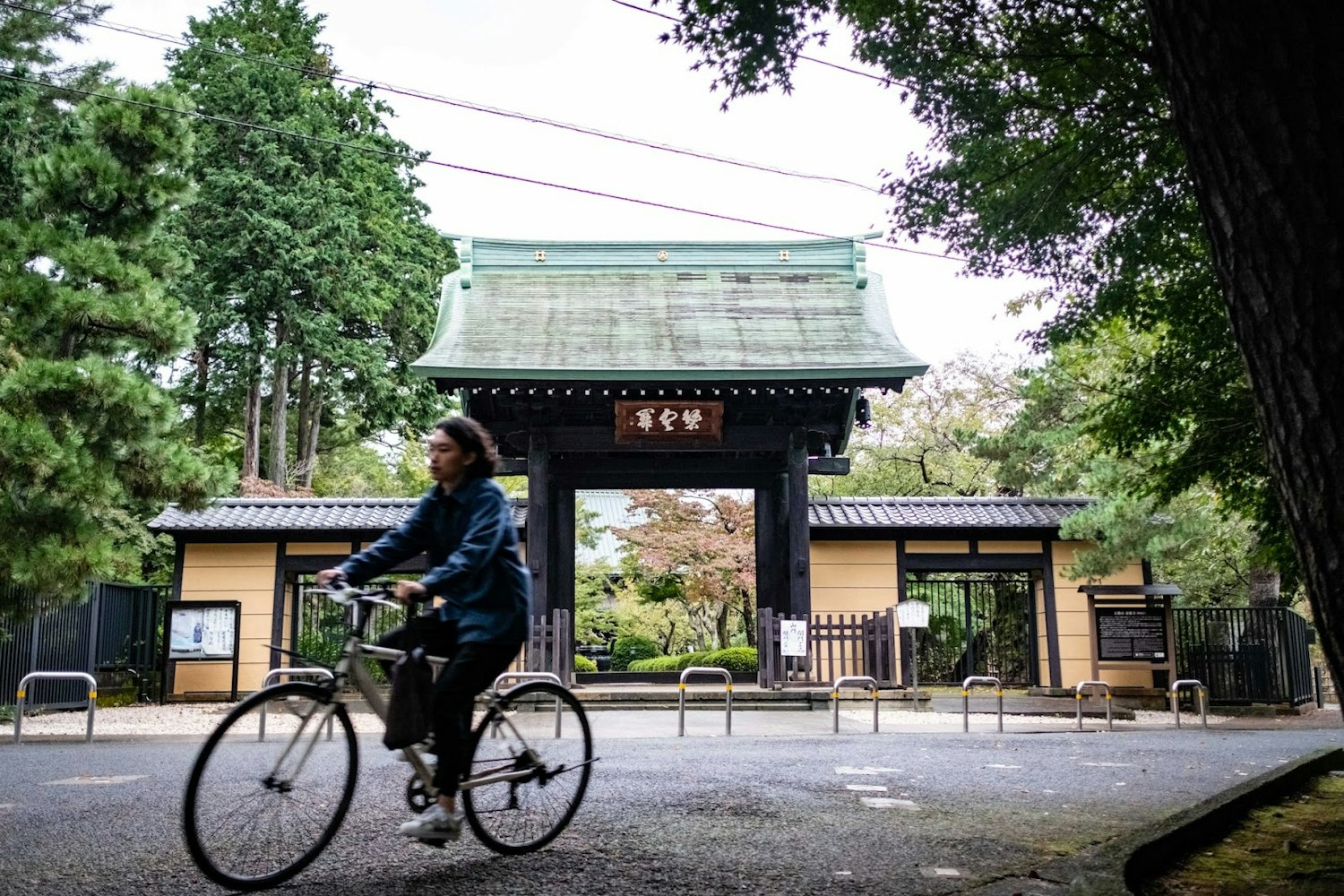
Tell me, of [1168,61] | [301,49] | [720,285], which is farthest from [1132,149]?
[301,49]

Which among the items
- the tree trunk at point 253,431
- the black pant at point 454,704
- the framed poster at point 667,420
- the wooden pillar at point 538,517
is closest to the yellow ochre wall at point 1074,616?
the framed poster at point 667,420

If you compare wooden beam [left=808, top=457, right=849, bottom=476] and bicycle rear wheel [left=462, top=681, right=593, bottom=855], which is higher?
wooden beam [left=808, top=457, right=849, bottom=476]

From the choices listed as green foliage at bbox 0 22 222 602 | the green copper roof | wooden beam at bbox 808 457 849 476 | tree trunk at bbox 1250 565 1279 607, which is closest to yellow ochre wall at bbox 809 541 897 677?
wooden beam at bbox 808 457 849 476

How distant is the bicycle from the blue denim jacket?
177 mm

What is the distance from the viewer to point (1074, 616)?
15.9 meters

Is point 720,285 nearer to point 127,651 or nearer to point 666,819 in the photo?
point 127,651

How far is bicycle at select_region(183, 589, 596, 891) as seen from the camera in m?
3.15

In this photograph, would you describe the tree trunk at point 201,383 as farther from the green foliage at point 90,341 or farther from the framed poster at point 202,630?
the green foliage at point 90,341

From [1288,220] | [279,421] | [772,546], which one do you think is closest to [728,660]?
[772,546]

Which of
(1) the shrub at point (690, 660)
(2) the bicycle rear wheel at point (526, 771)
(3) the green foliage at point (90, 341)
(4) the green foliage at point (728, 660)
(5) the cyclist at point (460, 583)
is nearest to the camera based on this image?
(5) the cyclist at point (460, 583)

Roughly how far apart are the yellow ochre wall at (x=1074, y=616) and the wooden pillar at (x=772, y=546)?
4.13 metres

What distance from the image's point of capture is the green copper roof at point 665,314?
13.6m

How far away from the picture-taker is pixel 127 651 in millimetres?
15289

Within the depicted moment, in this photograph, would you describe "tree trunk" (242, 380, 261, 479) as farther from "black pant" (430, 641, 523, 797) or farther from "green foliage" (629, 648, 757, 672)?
"black pant" (430, 641, 523, 797)
